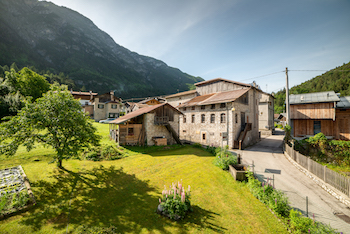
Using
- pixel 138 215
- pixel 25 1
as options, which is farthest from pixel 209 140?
pixel 25 1

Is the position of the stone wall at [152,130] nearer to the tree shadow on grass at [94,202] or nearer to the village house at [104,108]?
the tree shadow on grass at [94,202]

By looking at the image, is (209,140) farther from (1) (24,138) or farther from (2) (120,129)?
(1) (24,138)

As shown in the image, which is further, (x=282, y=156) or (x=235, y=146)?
(x=235, y=146)

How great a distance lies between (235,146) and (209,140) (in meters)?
4.43

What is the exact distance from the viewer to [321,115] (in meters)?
21.0

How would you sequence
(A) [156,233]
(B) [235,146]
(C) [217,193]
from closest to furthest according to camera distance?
(A) [156,233] < (C) [217,193] < (B) [235,146]

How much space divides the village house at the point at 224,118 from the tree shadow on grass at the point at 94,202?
16346 millimetres

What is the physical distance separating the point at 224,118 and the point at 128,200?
18807 mm

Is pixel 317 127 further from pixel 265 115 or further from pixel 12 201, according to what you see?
pixel 12 201

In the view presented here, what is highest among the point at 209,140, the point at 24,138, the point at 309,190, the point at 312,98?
the point at 312,98

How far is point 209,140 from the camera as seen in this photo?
24859 mm

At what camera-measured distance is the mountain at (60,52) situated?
334 ft

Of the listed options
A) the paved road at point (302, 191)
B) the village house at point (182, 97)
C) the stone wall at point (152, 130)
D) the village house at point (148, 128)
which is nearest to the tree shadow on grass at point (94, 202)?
the paved road at point (302, 191)

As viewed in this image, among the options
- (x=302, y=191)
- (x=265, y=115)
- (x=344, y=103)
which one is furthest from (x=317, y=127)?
(x=302, y=191)
